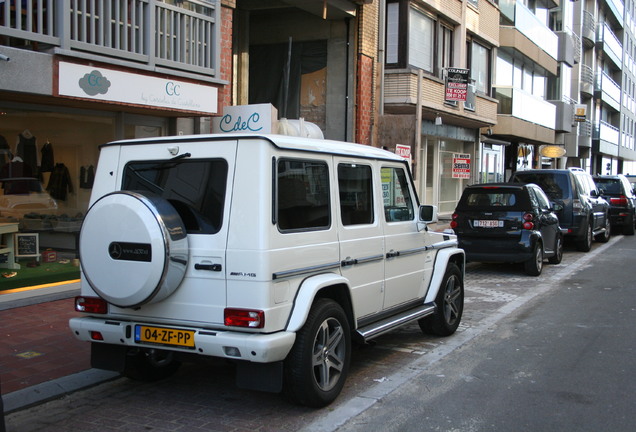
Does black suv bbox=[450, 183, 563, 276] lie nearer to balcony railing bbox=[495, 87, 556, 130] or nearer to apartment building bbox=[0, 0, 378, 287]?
apartment building bbox=[0, 0, 378, 287]

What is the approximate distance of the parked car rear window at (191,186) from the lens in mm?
4609

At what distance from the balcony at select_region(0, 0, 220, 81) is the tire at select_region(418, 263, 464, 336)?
5350mm

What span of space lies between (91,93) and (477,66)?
17.1 meters

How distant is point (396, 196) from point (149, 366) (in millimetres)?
2790

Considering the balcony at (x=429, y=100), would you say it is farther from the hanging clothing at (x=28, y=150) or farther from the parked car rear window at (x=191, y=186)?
the parked car rear window at (x=191, y=186)

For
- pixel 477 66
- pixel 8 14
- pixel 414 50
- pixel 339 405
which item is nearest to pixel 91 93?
pixel 8 14

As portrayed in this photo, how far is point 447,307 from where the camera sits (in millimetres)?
7160

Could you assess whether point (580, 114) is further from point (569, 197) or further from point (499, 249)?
point (499, 249)

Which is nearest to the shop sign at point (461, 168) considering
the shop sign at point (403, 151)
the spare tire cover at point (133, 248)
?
the shop sign at point (403, 151)

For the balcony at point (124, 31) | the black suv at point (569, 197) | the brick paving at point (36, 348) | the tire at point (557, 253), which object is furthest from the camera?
the black suv at point (569, 197)

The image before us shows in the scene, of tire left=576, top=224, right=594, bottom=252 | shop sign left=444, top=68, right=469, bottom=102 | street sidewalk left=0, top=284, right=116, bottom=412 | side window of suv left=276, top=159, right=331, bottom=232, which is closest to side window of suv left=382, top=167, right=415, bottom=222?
side window of suv left=276, top=159, right=331, bottom=232

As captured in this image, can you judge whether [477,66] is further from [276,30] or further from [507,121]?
[276,30]

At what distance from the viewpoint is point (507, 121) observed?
25.3 metres

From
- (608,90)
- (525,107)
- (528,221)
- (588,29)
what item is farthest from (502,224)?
(608,90)
